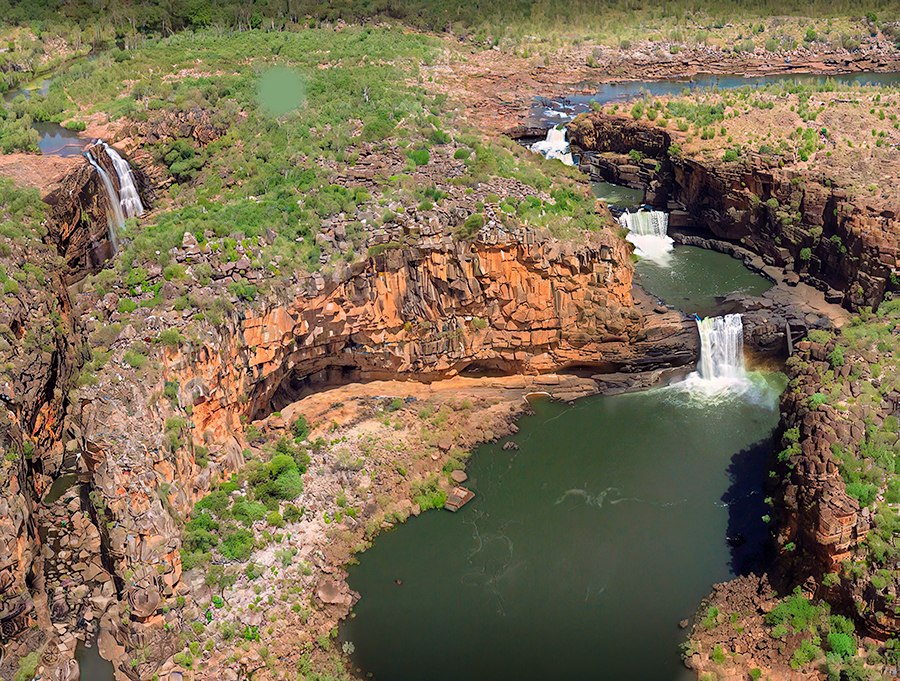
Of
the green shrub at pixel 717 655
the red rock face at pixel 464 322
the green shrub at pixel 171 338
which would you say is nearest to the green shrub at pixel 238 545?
the red rock face at pixel 464 322

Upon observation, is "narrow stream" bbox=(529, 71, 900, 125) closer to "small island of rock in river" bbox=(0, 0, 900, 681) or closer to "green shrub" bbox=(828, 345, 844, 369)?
"small island of rock in river" bbox=(0, 0, 900, 681)

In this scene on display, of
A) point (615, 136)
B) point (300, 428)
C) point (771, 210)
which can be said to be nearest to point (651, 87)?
point (615, 136)

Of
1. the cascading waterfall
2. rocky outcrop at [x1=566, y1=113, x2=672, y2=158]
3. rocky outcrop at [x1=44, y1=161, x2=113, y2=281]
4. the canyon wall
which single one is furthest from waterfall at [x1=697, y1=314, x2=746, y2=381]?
rocky outcrop at [x1=44, y1=161, x2=113, y2=281]

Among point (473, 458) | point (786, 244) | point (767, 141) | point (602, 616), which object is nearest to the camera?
point (602, 616)

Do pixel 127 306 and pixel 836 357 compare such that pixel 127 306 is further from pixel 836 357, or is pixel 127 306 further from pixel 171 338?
pixel 836 357

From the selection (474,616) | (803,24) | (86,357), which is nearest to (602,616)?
(474,616)

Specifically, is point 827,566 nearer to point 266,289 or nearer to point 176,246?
point 266,289

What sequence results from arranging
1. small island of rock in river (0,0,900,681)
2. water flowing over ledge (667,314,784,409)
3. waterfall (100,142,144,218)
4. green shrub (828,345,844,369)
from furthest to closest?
waterfall (100,142,144,218) < water flowing over ledge (667,314,784,409) < green shrub (828,345,844,369) < small island of rock in river (0,0,900,681)
